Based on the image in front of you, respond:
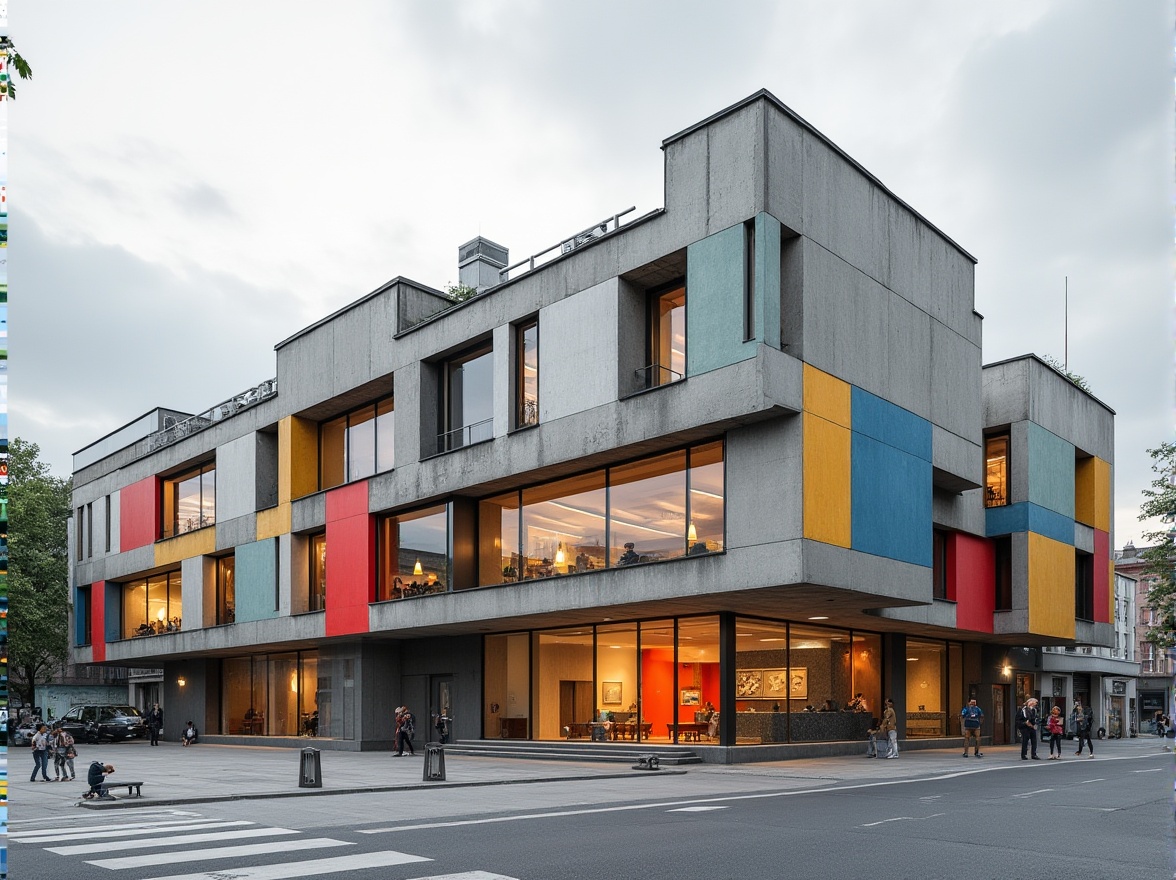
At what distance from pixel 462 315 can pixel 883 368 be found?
42.7 ft

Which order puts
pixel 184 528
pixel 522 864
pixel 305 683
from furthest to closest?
pixel 184 528
pixel 305 683
pixel 522 864

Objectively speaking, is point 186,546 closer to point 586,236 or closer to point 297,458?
point 297,458

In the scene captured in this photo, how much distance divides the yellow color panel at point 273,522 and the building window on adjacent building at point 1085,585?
30946mm

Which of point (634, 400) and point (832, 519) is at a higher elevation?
point (634, 400)

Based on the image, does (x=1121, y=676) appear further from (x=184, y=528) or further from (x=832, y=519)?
(x=184, y=528)

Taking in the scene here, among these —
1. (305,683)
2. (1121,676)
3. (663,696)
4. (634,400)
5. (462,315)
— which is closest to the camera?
(634,400)

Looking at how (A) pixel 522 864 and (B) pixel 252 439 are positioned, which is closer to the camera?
(A) pixel 522 864

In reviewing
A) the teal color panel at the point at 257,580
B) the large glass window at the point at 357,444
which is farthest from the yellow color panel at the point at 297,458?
the teal color panel at the point at 257,580

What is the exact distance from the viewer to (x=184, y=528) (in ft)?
163

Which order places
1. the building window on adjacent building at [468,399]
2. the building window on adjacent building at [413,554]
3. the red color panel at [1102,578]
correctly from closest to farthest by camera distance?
the building window on adjacent building at [468,399] < the building window on adjacent building at [413,554] < the red color panel at [1102,578]

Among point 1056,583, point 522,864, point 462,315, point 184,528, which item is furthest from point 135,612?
point 522,864

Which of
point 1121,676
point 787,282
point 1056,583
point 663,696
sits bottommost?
point 1121,676

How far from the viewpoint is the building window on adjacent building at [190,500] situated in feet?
157

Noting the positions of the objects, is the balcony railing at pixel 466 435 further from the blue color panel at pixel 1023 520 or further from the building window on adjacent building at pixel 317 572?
the blue color panel at pixel 1023 520
